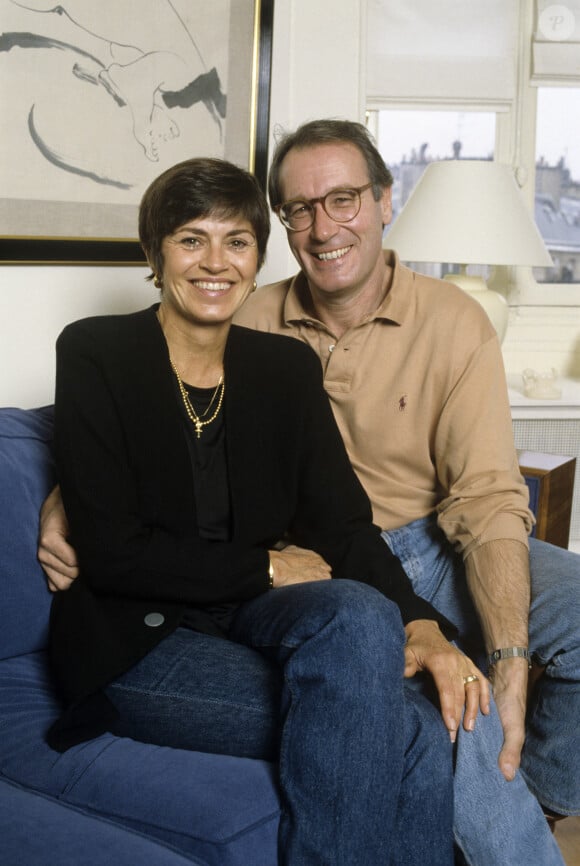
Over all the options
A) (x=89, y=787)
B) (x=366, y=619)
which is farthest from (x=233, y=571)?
(x=89, y=787)

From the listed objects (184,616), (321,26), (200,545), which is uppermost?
(321,26)

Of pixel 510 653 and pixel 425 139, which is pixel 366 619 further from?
pixel 425 139

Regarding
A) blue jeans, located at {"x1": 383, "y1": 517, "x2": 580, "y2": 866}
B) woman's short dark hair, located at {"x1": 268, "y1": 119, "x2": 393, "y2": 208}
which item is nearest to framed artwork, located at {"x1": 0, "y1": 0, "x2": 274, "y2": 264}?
woman's short dark hair, located at {"x1": 268, "y1": 119, "x2": 393, "y2": 208}

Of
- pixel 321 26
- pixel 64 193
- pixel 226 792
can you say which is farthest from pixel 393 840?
pixel 321 26

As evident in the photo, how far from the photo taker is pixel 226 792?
142 cm

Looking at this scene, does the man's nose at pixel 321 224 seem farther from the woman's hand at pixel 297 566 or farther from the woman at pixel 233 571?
the woman's hand at pixel 297 566

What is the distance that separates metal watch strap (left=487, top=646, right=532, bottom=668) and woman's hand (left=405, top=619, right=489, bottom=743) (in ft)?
0.46

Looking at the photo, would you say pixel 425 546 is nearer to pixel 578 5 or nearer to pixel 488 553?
pixel 488 553

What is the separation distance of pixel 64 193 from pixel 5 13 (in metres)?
0.38

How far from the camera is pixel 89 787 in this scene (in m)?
1.44

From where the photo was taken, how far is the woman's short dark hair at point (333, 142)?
→ 6.82ft

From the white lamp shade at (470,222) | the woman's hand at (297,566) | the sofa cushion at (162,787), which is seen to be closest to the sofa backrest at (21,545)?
the sofa cushion at (162,787)

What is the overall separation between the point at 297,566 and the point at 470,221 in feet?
4.65

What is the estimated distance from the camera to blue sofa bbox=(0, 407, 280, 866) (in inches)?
51.5
